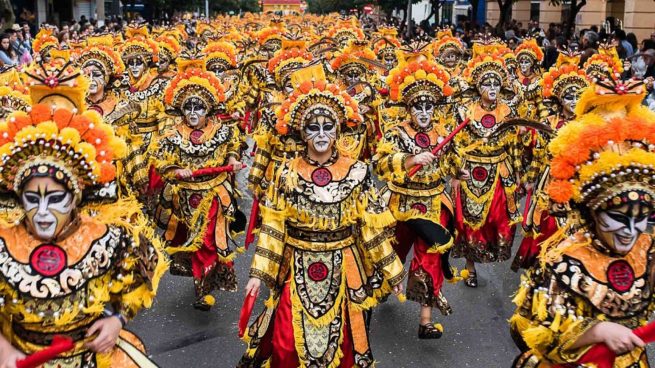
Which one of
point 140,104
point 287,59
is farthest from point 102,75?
point 287,59

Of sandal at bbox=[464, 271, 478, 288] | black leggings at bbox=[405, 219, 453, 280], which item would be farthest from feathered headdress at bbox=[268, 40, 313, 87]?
black leggings at bbox=[405, 219, 453, 280]

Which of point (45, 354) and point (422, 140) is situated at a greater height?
point (422, 140)

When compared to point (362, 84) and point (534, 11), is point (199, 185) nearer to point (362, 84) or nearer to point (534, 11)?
point (362, 84)

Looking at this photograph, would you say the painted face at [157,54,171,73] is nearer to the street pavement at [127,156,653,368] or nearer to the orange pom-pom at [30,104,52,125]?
the street pavement at [127,156,653,368]

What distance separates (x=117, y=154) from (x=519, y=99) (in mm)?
5860

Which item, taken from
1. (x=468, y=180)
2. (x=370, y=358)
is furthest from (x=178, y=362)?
(x=468, y=180)

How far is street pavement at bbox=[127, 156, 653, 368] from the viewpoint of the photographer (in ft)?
20.1

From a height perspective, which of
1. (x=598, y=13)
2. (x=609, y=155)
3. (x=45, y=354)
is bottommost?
(x=45, y=354)

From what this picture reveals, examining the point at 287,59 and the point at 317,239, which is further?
the point at 287,59

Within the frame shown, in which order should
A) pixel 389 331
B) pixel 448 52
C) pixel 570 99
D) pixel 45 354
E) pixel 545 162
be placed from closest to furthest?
pixel 45 354
pixel 389 331
pixel 545 162
pixel 570 99
pixel 448 52

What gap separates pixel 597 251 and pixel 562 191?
1.09 feet

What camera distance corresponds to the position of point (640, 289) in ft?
12.1

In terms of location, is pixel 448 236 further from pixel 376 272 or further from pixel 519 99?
pixel 519 99

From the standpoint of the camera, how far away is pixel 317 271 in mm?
5016
